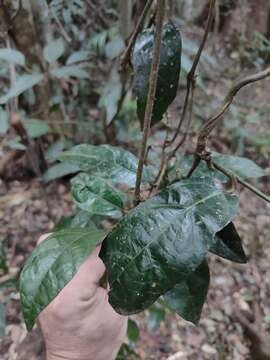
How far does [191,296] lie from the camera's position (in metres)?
0.58

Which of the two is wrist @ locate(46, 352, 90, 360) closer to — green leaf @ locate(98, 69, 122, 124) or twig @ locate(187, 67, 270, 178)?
twig @ locate(187, 67, 270, 178)

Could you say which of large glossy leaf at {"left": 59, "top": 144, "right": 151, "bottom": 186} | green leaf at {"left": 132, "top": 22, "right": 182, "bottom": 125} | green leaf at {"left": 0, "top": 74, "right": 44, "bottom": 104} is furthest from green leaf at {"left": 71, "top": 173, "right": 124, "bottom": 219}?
green leaf at {"left": 0, "top": 74, "right": 44, "bottom": 104}

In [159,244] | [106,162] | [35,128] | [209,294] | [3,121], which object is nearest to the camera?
[159,244]

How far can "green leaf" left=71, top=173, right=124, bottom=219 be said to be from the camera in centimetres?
61

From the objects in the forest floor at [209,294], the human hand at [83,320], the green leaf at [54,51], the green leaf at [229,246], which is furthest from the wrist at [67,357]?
the green leaf at [54,51]

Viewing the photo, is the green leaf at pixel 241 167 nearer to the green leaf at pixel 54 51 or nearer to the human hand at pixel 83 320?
the human hand at pixel 83 320

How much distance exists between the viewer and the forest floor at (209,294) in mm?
1356

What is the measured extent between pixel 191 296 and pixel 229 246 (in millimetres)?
97

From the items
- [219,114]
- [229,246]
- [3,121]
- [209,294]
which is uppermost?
[219,114]

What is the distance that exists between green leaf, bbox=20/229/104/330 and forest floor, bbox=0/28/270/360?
665 millimetres

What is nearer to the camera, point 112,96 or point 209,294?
point 112,96

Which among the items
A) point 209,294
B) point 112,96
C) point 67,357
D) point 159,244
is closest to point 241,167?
point 159,244

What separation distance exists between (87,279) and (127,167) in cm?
18

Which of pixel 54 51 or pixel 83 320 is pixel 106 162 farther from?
pixel 54 51
